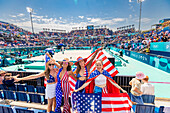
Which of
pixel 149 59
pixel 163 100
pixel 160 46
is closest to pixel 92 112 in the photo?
pixel 163 100

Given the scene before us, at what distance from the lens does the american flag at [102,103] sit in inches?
98.7

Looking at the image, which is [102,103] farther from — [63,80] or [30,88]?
[30,88]

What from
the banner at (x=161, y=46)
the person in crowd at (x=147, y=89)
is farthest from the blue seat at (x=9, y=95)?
the banner at (x=161, y=46)

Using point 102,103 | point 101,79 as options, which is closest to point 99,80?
point 101,79

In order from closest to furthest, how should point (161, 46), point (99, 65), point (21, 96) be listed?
point (99, 65), point (21, 96), point (161, 46)

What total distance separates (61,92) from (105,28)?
233 ft

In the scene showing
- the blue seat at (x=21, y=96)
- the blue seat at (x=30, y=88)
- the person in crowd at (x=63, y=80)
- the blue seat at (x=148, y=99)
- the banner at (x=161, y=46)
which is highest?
the banner at (x=161, y=46)

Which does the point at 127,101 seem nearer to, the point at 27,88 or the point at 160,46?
the point at 27,88

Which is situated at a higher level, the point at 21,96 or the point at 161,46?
the point at 161,46

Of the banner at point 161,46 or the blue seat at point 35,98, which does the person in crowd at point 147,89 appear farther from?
the banner at point 161,46

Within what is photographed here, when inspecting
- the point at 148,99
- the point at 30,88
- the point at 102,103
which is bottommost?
the point at 30,88

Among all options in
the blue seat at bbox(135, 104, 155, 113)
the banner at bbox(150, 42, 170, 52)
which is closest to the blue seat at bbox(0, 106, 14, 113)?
the blue seat at bbox(135, 104, 155, 113)

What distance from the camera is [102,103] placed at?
8.48 feet

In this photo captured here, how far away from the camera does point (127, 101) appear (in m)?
2.48
